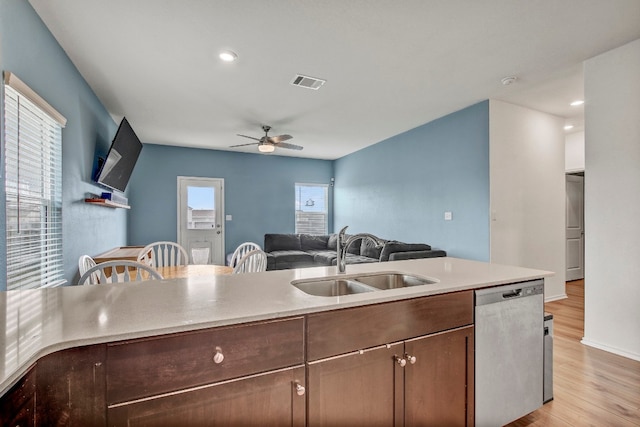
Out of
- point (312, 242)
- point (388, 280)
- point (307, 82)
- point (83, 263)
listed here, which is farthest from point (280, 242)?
point (388, 280)

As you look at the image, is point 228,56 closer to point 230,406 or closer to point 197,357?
point 197,357

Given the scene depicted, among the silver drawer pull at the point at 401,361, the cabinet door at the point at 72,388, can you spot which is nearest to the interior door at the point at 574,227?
the silver drawer pull at the point at 401,361

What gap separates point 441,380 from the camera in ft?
4.67

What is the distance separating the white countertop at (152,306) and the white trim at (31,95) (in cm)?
122

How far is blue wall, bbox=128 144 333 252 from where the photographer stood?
19.4 feet

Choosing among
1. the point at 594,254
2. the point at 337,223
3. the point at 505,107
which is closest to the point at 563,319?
the point at 594,254

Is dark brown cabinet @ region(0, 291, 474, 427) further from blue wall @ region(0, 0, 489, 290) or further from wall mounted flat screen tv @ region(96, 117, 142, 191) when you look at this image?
wall mounted flat screen tv @ region(96, 117, 142, 191)

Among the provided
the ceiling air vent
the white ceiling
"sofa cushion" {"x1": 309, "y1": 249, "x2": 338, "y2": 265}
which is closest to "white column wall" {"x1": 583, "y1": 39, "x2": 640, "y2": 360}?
the white ceiling

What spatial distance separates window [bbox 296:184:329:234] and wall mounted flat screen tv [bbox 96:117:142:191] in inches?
146

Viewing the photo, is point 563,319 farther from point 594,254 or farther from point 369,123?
point 369,123

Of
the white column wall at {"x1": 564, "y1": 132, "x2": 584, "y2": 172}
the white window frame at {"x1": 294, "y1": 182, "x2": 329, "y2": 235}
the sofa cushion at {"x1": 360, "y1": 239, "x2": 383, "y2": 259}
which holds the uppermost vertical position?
the white column wall at {"x1": 564, "y1": 132, "x2": 584, "y2": 172}

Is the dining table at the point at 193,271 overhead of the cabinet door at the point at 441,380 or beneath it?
overhead

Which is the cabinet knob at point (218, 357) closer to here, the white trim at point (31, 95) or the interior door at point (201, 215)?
the white trim at point (31, 95)

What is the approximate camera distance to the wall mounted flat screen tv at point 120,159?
324 centimetres
